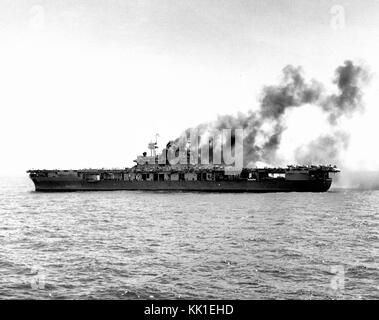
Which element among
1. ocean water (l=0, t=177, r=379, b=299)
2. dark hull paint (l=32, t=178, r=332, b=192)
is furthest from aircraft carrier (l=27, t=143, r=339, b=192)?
ocean water (l=0, t=177, r=379, b=299)

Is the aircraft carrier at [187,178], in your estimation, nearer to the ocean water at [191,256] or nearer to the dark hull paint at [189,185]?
the dark hull paint at [189,185]

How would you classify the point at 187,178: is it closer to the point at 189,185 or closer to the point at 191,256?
the point at 189,185

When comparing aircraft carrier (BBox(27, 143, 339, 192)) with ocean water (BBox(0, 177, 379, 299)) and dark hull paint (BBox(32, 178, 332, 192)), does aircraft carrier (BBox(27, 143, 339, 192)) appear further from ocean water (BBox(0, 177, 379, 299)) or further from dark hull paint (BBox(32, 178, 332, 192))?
ocean water (BBox(0, 177, 379, 299))

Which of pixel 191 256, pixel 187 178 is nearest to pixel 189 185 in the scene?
pixel 187 178

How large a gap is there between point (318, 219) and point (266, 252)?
14814 mm

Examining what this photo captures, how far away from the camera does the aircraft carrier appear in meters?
64.6

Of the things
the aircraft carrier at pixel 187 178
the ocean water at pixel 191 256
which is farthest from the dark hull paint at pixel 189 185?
the ocean water at pixel 191 256

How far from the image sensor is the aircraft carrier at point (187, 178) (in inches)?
2542

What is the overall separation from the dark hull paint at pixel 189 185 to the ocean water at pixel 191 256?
26276 millimetres

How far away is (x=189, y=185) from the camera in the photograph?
68.9 m

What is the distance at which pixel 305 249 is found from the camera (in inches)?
896

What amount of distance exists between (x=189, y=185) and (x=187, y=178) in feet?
4.51

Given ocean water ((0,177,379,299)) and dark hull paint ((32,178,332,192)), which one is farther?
dark hull paint ((32,178,332,192))

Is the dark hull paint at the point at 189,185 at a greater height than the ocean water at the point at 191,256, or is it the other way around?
the dark hull paint at the point at 189,185
